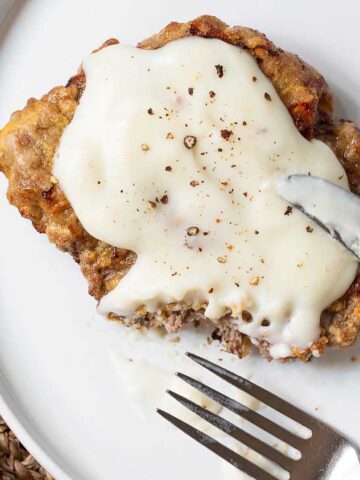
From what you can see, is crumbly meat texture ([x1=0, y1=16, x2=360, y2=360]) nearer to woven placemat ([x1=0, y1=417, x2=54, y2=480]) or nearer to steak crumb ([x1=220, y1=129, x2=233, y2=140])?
steak crumb ([x1=220, y1=129, x2=233, y2=140])

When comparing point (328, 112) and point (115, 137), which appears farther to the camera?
point (328, 112)

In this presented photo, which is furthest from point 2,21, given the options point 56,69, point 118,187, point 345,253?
point 345,253

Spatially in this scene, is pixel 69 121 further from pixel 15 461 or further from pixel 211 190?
pixel 15 461

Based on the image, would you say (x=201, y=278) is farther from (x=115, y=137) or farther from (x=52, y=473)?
(x=52, y=473)

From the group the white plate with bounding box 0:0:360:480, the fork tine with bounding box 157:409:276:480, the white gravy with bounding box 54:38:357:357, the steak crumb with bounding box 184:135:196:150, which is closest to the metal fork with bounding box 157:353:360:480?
the fork tine with bounding box 157:409:276:480

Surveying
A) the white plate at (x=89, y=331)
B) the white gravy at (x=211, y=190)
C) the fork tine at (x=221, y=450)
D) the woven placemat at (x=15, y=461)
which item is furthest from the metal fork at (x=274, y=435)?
the woven placemat at (x=15, y=461)

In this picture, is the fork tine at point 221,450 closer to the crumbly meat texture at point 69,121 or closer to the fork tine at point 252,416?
the fork tine at point 252,416
